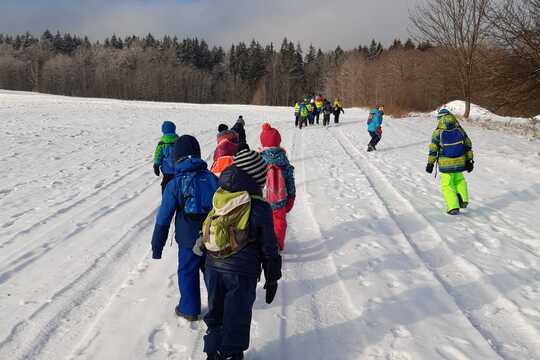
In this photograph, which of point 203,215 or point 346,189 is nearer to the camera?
point 203,215

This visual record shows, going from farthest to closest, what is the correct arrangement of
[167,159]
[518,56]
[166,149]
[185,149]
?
[518,56] < [166,149] < [167,159] < [185,149]

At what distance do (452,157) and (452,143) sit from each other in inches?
10.0

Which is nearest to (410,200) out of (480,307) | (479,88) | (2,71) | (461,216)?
(461,216)

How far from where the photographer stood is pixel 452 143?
6898 millimetres

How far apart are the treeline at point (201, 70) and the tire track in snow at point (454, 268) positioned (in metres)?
49.5

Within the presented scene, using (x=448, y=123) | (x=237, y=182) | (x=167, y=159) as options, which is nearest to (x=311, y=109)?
(x=448, y=123)

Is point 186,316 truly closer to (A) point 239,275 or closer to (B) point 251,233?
(A) point 239,275

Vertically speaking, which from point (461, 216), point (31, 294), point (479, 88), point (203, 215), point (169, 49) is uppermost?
point (169, 49)

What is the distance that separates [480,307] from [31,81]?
96.4 metres

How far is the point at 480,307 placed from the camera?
4.10 metres

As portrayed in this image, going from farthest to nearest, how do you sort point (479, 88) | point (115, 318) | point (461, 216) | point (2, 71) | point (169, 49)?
point (169, 49) → point (2, 71) → point (479, 88) → point (461, 216) → point (115, 318)

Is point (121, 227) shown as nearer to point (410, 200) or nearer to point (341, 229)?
point (341, 229)

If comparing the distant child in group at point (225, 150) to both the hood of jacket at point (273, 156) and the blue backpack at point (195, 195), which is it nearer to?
the hood of jacket at point (273, 156)

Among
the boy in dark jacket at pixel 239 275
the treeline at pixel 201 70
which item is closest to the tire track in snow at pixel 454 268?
the boy in dark jacket at pixel 239 275
